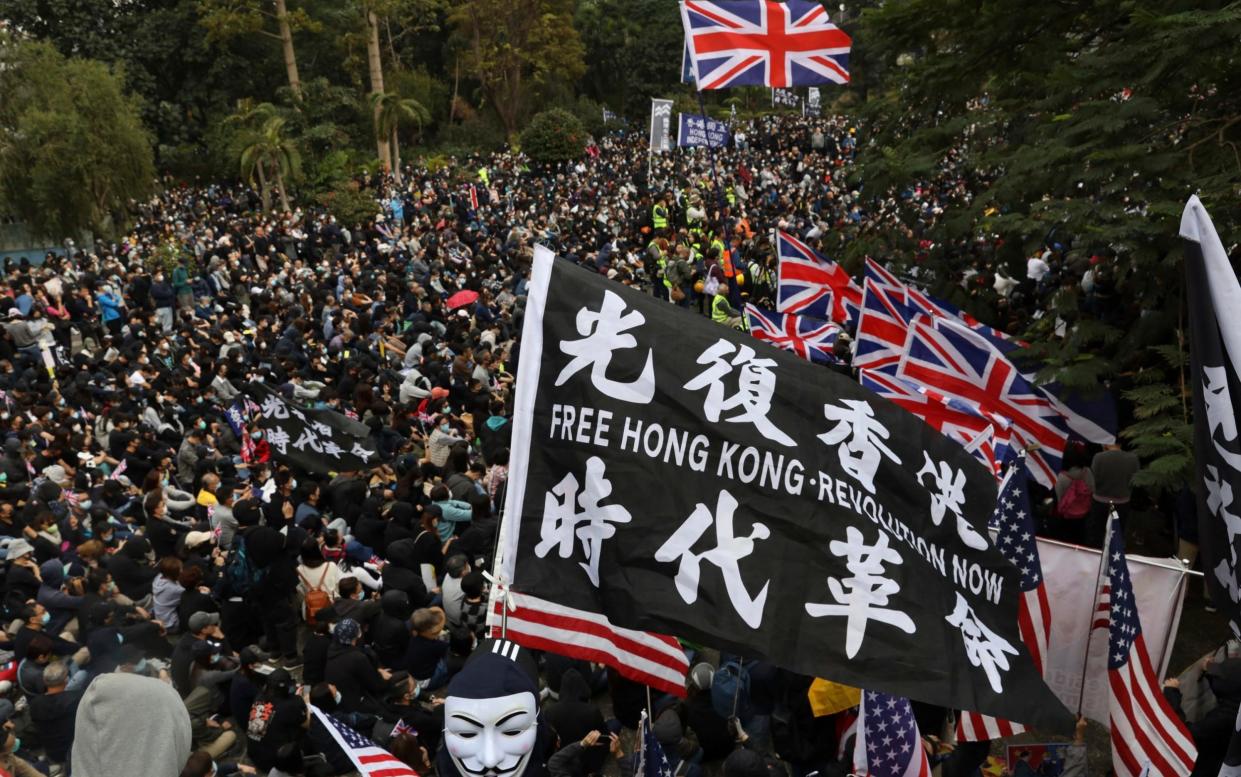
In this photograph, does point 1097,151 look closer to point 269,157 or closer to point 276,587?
point 276,587

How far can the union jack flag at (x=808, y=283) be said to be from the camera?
1134cm

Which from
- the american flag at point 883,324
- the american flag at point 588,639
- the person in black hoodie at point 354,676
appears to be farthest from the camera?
the american flag at point 883,324

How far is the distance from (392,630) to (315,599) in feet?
3.22

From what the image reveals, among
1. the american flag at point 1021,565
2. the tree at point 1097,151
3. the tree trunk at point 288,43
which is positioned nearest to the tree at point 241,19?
the tree trunk at point 288,43

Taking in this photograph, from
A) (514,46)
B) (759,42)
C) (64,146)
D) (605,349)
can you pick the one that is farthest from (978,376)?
(514,46)

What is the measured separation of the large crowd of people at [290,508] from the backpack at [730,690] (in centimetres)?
5

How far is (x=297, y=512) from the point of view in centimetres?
938

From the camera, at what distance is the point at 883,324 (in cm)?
916

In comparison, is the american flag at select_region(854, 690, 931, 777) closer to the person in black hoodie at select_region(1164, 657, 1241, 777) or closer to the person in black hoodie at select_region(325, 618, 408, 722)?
the person in black hoodie at select_region(1164, 657, 1241, 777)

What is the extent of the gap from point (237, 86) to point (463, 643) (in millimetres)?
42695

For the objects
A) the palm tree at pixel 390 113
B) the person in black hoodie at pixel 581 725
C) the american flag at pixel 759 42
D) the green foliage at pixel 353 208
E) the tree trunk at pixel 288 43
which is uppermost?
the tree trunk at pixel 288 43

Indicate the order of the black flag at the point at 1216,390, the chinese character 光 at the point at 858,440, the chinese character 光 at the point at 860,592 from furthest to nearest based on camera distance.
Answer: the chinese character 光 at the point at 858,440 → the chinese character 光 at the point at 860,592 → the black flag at the point at 1216,390

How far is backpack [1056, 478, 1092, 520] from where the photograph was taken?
8609 mm

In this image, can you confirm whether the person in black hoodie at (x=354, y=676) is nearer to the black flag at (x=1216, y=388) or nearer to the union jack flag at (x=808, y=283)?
the black flag at (x=1216, y=388)
